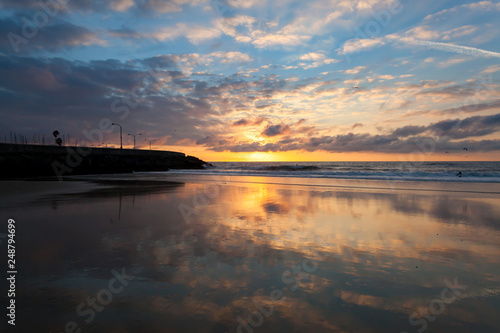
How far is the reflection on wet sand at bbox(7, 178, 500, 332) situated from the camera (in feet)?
12.0

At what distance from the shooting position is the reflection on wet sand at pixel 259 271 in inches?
143

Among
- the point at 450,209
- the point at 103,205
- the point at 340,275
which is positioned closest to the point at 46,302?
the point at 340,275

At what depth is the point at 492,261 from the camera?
5871mm

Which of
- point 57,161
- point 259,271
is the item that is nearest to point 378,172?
point 259,271

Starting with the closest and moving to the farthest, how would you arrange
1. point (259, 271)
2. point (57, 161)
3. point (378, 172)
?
point (259, 271)
point (378, 172)
point (57, 161)

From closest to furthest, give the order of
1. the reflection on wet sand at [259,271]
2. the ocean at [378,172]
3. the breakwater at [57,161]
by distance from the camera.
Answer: the reflection on wet sand at [259,271] → the ocean at [378,172] → the breakwater at [57,161]

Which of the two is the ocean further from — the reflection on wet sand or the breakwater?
the reflection on wet sand

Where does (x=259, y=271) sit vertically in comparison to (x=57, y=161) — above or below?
below

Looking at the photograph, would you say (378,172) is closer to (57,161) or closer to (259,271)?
(259,271)

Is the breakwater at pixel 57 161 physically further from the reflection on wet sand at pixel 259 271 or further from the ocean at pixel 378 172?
the reflection on wet sand at pixel 259 271

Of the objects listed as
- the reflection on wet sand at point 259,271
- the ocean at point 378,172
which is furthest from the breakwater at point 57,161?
the reflection on wet sand at point 259,271

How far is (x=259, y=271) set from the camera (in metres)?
5.22

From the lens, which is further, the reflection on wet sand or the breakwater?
the breakwater

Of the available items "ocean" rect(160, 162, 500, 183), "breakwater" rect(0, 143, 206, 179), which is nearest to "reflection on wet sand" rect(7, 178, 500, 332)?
"ocean" rect(160, 162, 500, 183)
